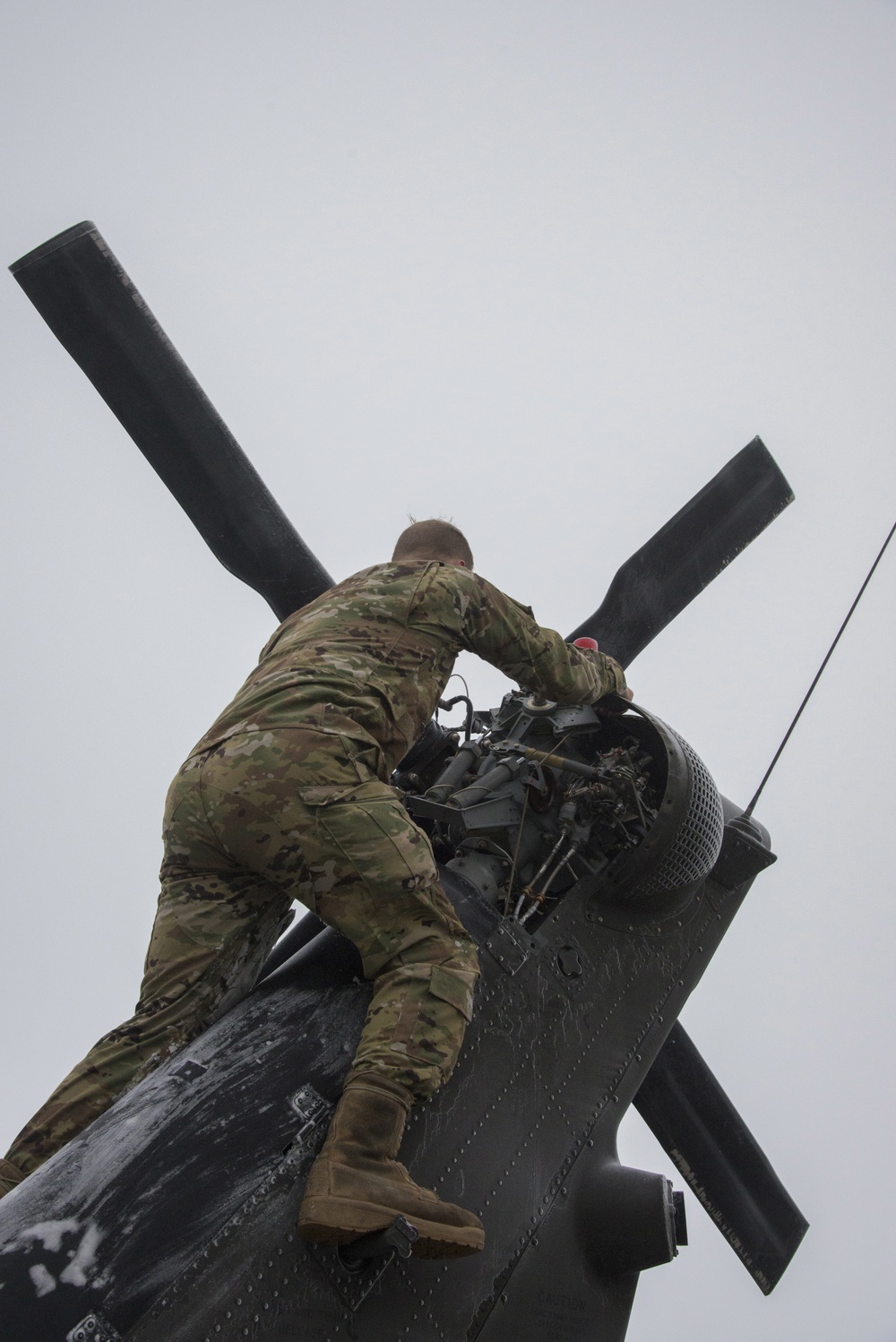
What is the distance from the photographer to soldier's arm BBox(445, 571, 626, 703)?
3.07m

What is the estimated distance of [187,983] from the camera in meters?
2.54

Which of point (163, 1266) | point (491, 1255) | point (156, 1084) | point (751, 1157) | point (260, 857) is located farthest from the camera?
point (751, 1157)

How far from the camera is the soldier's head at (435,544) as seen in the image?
11.4 ft

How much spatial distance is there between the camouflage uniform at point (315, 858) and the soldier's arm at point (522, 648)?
0.14 meters

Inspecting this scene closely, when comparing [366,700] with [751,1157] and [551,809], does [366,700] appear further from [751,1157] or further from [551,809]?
[751,1157]

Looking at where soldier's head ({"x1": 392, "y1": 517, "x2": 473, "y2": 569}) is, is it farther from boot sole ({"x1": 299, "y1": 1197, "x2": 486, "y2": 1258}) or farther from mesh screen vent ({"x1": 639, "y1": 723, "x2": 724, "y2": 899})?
boot sole ({"x1": 299, "y1": 1197, "x2": 486, "y2": 1258})

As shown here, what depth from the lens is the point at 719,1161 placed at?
4930 millimetres

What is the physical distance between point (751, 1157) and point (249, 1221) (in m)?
3.90

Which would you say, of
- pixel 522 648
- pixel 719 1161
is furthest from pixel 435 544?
pixel 719 1161

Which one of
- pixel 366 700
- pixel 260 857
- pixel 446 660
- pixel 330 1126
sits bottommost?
pixel 330 1126

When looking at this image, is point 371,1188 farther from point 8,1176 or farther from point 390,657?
point 390,657

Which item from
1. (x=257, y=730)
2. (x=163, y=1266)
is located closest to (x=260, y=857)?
(x=257, y=730)

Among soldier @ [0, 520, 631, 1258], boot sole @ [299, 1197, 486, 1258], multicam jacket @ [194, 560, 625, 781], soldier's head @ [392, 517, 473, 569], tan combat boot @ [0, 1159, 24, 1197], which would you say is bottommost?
tan combat boot @ [0, 1159, 24, 1197]

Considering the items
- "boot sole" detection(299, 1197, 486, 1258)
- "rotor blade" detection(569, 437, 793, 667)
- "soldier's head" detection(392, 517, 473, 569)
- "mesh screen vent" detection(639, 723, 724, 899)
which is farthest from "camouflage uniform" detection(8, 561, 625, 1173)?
"rotor blade" detection(569, 437, 793, 667)
